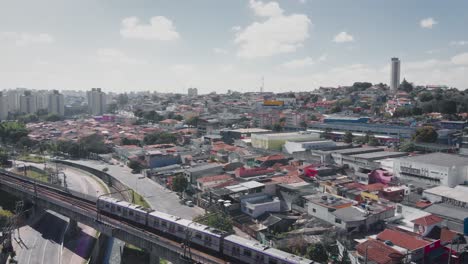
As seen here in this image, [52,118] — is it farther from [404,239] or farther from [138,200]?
[404,239]

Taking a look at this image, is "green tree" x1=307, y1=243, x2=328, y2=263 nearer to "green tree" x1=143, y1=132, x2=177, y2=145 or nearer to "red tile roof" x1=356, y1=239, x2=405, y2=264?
"red tile roof" x1=356, y1=239, x2=405, y2=264

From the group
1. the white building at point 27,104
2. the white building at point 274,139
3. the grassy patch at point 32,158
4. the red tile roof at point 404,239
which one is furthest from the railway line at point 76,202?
the white building at point 27,104

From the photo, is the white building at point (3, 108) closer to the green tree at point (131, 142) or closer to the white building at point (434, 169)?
the green tree at point (131, 142)

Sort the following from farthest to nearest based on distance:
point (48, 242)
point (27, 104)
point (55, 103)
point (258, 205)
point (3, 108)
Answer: point (55, 103) < point (27, 104) < point (3, 108) < point (48, 242) < point (258, 205)

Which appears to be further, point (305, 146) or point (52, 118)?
point (52, 118)

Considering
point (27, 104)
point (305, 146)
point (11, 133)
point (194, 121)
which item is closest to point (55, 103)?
point (27, 104)

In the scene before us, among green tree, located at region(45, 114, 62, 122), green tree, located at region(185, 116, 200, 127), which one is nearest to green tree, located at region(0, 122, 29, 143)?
green tree, located at region(185, 116, 200, 127)

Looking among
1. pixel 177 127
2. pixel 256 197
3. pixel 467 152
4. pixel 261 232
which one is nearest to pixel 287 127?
pixel 177 127
